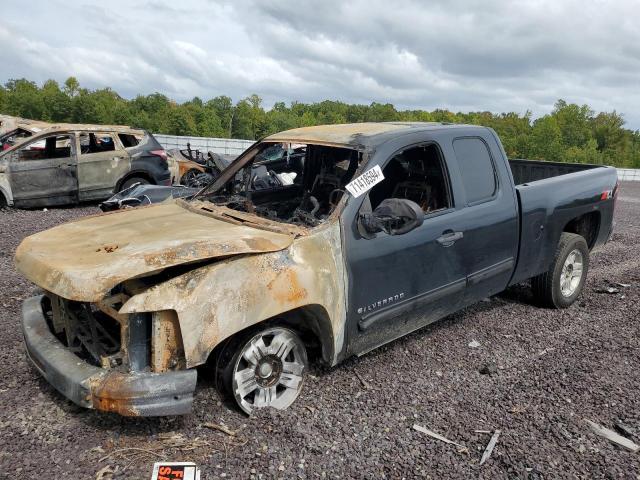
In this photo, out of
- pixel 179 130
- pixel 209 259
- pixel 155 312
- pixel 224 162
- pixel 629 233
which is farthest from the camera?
pixel 179 130

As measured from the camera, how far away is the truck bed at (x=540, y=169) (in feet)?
20.0

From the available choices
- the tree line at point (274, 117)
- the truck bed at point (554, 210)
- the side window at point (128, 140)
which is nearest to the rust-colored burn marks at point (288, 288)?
the truck bed at point (554, 210)

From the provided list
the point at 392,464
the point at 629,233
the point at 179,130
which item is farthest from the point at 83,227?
the point at 179,130

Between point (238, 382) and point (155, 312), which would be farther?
point (238, 382)

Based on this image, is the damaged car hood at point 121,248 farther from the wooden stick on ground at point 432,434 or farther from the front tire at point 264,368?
the wooden stick on ground at point 432,434

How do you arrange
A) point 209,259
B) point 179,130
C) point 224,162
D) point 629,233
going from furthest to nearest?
1. point 179,130
2. point 224,162
3. point 629,233
4. point 209,259

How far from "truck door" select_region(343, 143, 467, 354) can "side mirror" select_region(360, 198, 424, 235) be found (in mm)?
83

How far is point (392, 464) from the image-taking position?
9.25 feet

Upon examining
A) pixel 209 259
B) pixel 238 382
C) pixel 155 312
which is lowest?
pixel 238 382

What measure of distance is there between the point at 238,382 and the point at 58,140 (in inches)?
336

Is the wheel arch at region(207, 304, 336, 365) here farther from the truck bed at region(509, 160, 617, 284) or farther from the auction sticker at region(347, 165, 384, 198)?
the truck bed at region(509, 160, 617, 284)

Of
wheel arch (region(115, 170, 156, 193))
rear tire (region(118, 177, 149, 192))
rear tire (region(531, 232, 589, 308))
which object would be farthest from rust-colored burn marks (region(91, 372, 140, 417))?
wheel arch (region(115, 170, 156, 193))

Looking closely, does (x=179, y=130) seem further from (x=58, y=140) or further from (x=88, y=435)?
(x=88, y=435)

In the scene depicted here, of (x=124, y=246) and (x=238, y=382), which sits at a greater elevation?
(x=124, y=246)
